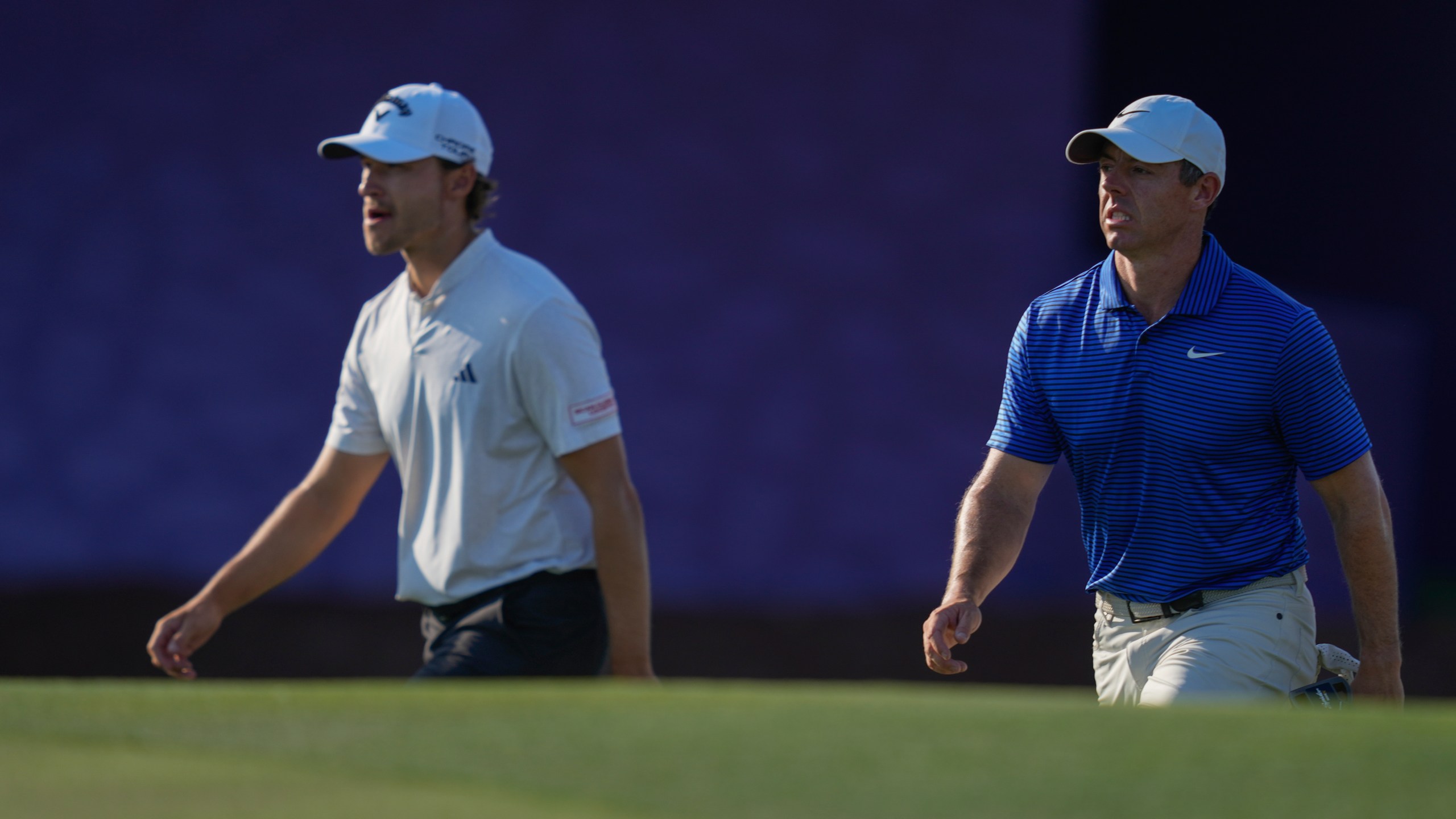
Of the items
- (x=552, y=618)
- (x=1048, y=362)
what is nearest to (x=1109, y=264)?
(x=1048, y=362)

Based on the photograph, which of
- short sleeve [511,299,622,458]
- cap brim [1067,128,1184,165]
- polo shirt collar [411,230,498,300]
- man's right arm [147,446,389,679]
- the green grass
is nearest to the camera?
the green grass

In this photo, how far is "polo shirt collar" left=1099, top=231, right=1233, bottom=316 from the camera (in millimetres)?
3947

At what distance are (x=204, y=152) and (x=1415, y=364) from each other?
25.9 feet

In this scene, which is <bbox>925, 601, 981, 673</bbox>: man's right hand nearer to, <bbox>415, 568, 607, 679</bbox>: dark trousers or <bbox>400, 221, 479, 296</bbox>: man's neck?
<bbox>415, 568, 607, 679</bbox>: dark trousers

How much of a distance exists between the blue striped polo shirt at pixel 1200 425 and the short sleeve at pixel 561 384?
110 centimetres

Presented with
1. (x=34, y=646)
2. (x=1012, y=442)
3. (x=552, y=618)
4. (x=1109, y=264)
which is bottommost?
(x=34, y=646)

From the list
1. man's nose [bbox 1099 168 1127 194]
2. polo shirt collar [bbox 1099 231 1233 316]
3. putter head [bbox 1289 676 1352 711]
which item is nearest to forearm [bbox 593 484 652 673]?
polo shirt collar [bbox 1099 231 1233 316]

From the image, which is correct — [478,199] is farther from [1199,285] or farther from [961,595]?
[1199,285]

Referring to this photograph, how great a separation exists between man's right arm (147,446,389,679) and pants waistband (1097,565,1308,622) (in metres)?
2.02

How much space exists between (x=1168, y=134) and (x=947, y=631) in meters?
1.28

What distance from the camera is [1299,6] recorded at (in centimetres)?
1330

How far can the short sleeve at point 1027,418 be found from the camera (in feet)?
13.8

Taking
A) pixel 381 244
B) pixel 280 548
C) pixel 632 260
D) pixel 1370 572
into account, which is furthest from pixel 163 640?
pixel 632 260

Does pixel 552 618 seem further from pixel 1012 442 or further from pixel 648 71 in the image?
pixel 648 71
